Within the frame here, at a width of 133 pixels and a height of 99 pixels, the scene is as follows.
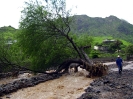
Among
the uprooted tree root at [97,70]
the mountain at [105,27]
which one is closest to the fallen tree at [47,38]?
the uprooted tree root at [97,70]

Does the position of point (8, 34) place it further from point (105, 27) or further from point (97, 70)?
point (105, 27)

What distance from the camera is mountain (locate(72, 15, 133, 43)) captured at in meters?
139

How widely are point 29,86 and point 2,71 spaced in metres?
12.0

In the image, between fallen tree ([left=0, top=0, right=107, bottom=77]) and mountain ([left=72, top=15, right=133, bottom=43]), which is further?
mountain ([left=72, top=15, right=133, bottom=43])

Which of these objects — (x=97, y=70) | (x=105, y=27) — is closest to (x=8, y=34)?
(x=97, y=70)

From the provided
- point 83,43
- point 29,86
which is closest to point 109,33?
point 83,43

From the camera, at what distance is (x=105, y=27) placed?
→ 159625mm

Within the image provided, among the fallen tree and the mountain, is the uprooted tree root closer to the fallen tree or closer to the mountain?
the fallen tree

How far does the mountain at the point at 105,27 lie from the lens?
5482 inches

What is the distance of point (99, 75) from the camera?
26.9 m

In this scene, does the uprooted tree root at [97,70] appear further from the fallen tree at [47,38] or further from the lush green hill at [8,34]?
the lush green hill at [8,34]

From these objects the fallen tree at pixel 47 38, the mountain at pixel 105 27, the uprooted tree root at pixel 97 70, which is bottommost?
the uprooted tree root at pixel 97 70

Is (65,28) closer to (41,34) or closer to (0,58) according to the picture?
(41,34)

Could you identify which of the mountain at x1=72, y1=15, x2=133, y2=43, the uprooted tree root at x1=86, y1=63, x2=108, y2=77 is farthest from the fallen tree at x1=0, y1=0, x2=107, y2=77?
the mountain at x1=72, y1=15, x2=133, y2=43
